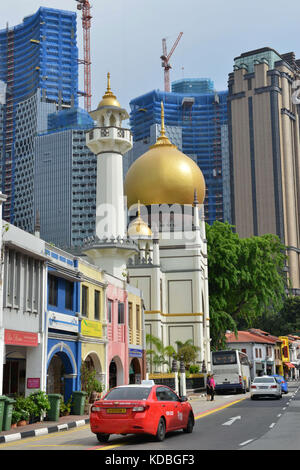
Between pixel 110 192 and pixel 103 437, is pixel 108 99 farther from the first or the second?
pixel 103 437

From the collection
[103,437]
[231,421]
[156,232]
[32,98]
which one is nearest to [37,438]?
[103,437]

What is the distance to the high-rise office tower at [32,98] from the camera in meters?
170

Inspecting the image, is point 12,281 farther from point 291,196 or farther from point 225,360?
point 291,196

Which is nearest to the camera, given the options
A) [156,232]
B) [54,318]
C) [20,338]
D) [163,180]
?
[20,338]

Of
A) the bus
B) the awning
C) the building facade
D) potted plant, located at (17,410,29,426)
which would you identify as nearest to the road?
potted plant, located at (17,410,29,426)

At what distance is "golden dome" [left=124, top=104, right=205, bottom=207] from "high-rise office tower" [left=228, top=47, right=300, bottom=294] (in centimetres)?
7857

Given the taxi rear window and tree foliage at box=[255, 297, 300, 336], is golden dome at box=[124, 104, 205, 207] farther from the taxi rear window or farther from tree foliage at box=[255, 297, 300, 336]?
tree foliage at box=[255, 297, 300, 336]

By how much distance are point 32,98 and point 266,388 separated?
516 feet

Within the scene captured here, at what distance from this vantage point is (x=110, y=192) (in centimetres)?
4244

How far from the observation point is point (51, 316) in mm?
22828

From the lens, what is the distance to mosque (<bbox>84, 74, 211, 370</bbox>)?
41.9 meters

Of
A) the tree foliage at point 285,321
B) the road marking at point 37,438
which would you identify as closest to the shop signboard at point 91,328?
the road marking at point 37,438

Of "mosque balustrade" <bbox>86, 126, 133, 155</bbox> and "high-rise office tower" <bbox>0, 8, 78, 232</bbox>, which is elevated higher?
"high-rise office tower" <bbox>0, 8, 78, 232</bbox>
